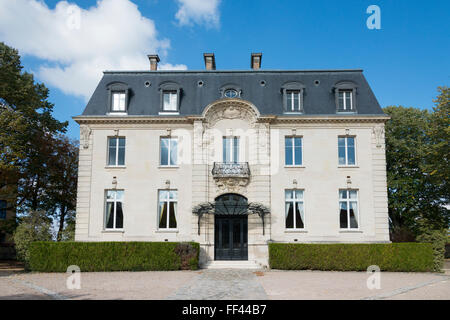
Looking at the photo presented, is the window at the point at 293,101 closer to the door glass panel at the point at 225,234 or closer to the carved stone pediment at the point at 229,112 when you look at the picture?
the carved stone pediment at the point at 229,112

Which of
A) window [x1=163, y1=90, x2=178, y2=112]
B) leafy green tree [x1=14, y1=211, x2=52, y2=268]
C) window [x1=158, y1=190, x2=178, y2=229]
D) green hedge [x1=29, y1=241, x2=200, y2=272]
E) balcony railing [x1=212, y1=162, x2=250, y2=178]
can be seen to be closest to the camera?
green hedge [x1=29, y1=241, x2=200, y2=272]

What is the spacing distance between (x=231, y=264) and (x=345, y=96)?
40.8 feet

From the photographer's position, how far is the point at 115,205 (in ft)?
76.3

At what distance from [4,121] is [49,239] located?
703cm

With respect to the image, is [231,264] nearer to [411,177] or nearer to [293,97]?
[293,97]

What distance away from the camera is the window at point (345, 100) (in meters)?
24.1

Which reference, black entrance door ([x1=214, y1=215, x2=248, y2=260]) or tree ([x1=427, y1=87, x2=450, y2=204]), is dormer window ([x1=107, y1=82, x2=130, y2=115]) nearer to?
black entrance door ([x1=214, y1=215, x2=248, y2=260])

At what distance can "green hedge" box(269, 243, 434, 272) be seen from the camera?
2006cm

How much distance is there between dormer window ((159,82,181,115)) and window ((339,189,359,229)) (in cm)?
1137

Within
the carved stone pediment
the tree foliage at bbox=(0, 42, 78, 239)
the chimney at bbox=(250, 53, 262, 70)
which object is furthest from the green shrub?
the tree foliage at bbox=(0, 42, 78, 239)

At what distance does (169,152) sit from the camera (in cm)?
2377

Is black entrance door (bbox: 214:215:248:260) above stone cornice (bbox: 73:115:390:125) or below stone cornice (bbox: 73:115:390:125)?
below

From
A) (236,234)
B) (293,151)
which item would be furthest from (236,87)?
(236,234)
